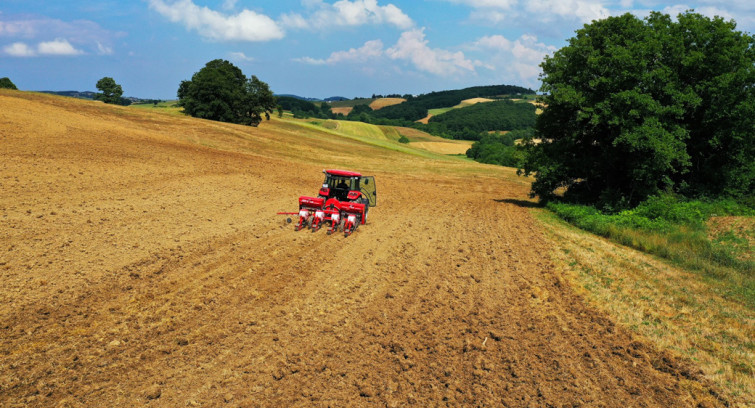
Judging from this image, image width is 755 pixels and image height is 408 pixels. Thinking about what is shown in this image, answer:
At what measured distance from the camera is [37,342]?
23.7 feet

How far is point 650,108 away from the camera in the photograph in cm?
1925

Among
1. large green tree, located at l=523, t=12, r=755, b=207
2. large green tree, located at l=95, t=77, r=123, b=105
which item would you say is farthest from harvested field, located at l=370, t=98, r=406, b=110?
large green tree, located at l=523, t=12, r=755, b=207

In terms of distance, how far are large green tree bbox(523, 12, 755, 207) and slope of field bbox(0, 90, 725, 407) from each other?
20.6 ft

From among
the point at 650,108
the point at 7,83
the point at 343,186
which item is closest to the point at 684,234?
the point at 650,108

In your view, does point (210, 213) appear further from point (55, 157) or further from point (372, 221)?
point (55, 157)

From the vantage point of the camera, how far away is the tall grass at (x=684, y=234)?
13065 millimetres

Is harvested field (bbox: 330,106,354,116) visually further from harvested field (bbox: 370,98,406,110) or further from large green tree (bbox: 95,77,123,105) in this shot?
large green tree (bbox: 95,77,123,105)

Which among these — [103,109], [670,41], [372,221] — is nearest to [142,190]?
[372,221]

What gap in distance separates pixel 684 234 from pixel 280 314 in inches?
608

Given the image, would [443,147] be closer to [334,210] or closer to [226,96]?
[226,96]

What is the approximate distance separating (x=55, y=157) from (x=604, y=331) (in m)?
26.6

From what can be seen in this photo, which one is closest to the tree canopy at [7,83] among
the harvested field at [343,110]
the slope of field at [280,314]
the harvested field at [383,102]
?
the slope of field at [280,314]

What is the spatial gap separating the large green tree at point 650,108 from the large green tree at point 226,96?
160 ft

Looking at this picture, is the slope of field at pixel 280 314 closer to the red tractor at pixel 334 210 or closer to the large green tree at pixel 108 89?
the red tractor at pixel 334 210
